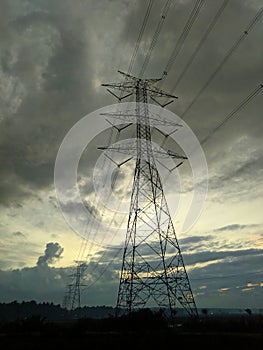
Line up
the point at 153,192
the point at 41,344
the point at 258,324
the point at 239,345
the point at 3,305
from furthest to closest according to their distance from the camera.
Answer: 1. the point at 3,305
2. the point at 153,192
3. the point at 258,324
4. the point at 41,344
5. the point at 239,345

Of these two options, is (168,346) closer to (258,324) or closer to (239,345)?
(239,345)

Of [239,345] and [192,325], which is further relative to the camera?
[192,325]

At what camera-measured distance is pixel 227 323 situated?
27062 mm

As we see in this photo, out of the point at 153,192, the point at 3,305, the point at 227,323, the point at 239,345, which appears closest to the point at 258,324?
the point at 227,323

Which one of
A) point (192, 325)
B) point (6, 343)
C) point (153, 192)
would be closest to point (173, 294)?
point (192, 325)

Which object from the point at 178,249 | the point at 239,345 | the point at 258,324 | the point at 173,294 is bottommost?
the point at 239,345

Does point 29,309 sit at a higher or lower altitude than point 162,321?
higher

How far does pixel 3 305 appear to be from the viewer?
182 m

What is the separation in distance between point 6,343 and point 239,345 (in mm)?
14733

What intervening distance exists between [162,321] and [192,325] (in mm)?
2786

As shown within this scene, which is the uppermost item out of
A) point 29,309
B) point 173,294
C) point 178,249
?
point 29,309

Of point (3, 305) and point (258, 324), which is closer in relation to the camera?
point (258, 324)

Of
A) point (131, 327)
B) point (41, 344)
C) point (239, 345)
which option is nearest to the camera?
point (239, 345)

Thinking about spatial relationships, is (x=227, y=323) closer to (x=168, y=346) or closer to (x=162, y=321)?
(x=162, y=321)
